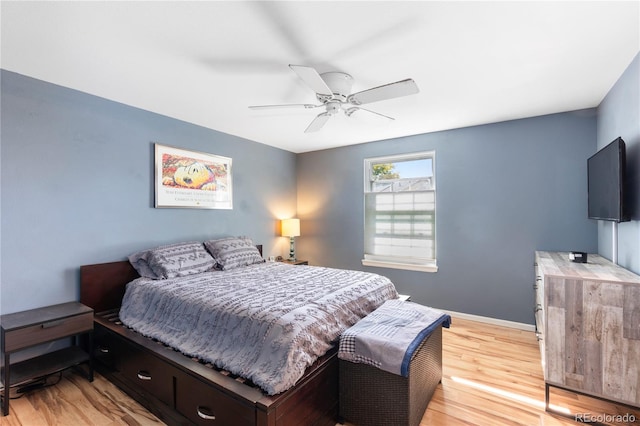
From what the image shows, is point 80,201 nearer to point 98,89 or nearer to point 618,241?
point 98,89

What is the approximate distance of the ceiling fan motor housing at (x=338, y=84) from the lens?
230 cm

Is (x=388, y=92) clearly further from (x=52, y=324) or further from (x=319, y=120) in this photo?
(x=52, y=324)

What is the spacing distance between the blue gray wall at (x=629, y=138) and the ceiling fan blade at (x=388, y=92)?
1584 millimetres

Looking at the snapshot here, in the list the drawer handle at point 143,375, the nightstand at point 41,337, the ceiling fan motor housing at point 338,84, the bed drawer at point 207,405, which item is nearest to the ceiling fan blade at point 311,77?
the ceiling fan motor housing at point 338,84

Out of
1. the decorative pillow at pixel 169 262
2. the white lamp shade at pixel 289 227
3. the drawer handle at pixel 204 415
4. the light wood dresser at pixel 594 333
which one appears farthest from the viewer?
the white lamp shade at pixel 289 227

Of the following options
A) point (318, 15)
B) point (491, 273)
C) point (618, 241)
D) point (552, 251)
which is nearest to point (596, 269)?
point (618, 241)

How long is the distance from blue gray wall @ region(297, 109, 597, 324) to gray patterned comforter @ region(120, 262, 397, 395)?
4.87 feet

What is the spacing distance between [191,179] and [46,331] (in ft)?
6.41

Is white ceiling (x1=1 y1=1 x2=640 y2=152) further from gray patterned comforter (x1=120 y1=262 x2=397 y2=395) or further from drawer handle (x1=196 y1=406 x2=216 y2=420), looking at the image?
drawer handle (x1=196 y1=406 x2=216 y2=420)

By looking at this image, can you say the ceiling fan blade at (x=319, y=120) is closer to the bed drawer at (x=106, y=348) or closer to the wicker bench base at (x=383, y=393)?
the wicker bench base at (x=383, y=393)

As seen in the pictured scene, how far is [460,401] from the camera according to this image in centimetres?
211

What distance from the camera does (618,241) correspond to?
2.41 meters

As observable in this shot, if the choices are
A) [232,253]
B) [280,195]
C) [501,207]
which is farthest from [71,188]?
[501,207]

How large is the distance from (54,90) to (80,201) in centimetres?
98
